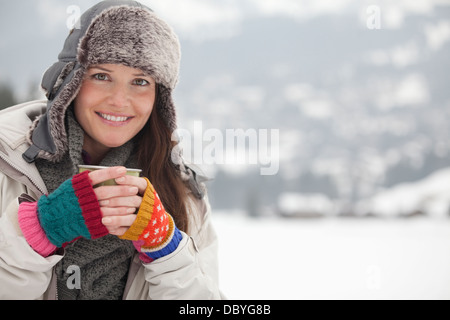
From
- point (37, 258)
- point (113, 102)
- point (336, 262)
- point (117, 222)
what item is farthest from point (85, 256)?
point (336, 262)

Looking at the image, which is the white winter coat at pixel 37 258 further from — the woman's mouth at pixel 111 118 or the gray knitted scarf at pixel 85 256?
the woman's mouth at pixel 111 118

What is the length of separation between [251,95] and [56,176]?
151864 mm

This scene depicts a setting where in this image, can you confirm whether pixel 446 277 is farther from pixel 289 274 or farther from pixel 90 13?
pixel 90 13

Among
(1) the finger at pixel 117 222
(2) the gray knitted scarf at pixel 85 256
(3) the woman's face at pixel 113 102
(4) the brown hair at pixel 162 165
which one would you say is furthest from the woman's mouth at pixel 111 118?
(1) the finger at pixel 117 222

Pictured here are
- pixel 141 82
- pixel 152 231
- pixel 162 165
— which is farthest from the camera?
pixel 162 165

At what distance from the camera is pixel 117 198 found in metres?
1.25

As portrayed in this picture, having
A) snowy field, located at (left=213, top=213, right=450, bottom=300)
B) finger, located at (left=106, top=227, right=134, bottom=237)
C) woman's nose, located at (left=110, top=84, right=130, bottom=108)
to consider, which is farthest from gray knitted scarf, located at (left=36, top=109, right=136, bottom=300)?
snowy field, located at (left=213, top=213, right=450, bottom=300)

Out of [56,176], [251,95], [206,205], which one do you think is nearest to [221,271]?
[206,205]

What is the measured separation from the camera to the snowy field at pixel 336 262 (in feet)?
12.0

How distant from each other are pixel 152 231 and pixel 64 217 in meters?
0.28

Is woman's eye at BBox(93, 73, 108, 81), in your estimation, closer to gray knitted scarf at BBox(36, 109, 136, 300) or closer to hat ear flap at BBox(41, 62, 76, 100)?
hat ear flap at BBox(41, 62, 76, 100)

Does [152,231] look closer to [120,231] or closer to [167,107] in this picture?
[120,231]

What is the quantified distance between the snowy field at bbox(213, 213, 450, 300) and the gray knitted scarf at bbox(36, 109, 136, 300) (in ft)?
6.30

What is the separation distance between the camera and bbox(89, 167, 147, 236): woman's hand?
1228 millimetres
